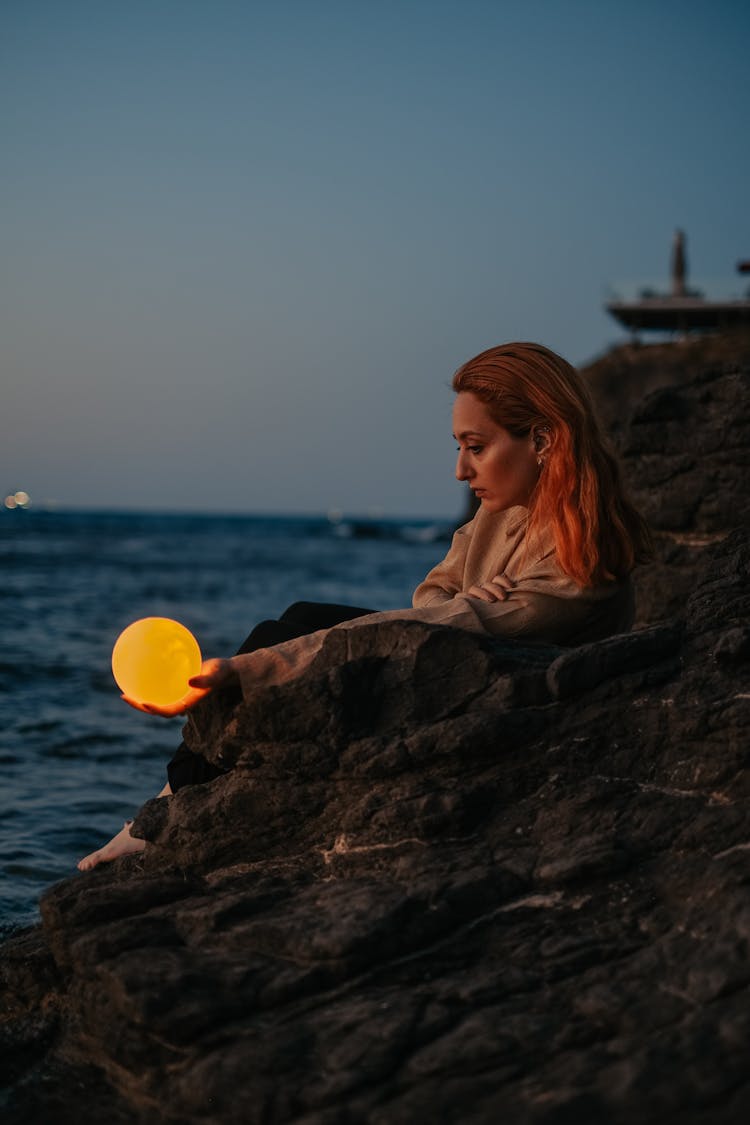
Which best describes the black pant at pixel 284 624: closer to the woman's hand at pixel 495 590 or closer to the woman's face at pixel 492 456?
the woman's hand at pixel 495 590

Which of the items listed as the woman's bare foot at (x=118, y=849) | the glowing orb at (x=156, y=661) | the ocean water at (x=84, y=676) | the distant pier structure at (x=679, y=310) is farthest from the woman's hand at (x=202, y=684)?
the distant pier structure at (x=679, y=310)

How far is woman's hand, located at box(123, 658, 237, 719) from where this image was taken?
3.51 metres

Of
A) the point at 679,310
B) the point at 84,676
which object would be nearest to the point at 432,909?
the point at 84,676

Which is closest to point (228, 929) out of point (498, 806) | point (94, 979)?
point (94, 979)

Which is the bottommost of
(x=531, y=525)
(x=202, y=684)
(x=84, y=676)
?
(x=84, y=676)

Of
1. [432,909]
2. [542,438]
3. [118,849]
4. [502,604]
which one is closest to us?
[432,909]

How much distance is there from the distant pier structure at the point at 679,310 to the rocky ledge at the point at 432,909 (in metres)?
51.3

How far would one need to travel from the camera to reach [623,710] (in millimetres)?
3432

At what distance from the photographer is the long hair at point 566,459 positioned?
3.85 metres

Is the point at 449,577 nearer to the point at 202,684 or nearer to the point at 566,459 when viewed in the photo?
the point at 566,459

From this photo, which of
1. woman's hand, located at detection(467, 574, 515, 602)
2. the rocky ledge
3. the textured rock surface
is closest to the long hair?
woman's hand, located at detection(467, 574, 515, 602)

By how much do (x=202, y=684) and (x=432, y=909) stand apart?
107 cm

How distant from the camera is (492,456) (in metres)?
4.01

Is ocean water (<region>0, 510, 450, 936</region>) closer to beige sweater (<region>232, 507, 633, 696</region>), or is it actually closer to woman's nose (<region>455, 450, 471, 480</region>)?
beige sweater (<region>232, 507, 633, 696</region>)
